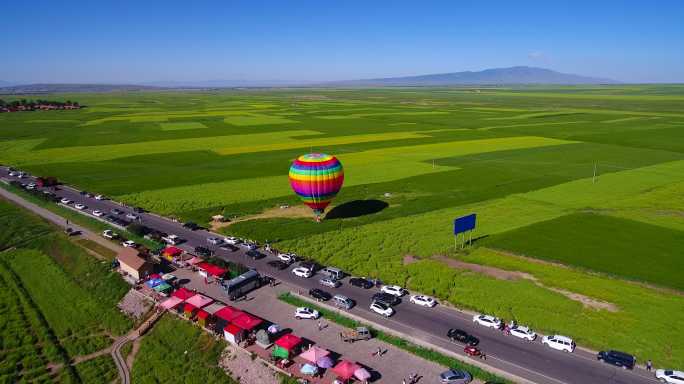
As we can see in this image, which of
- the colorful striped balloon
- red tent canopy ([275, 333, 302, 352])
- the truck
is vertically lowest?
the truck

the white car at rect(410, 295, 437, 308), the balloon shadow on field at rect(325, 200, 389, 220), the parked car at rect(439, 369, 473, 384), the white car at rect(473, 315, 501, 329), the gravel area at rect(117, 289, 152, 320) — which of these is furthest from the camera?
the balloon shadow on field at rect(325, 200, 389, 220)

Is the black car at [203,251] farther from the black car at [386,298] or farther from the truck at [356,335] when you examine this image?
the truck at [356,335]

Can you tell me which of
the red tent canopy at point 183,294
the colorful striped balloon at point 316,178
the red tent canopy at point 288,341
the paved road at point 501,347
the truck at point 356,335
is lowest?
the paved road at point 501,347

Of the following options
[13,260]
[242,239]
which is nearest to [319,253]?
[242,239]

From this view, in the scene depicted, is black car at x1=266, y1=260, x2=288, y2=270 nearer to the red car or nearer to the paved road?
the paved road

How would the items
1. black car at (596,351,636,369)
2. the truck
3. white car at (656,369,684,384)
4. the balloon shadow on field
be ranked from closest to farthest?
white car at (656,369,684,384)
black car at (596,351,636,369)
the truck
the balloon shadow on field

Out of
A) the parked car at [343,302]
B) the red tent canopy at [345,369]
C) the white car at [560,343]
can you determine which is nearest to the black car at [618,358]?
the white car at [560,343]

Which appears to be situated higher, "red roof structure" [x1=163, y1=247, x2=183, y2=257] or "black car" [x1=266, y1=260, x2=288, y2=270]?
"red roof structure" [x1=163, y1=247, x2=183, y2=257]

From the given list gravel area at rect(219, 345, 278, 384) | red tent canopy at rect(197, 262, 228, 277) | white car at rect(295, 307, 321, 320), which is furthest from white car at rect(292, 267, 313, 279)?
gravel area at rect(219, 345, 278, 384)
